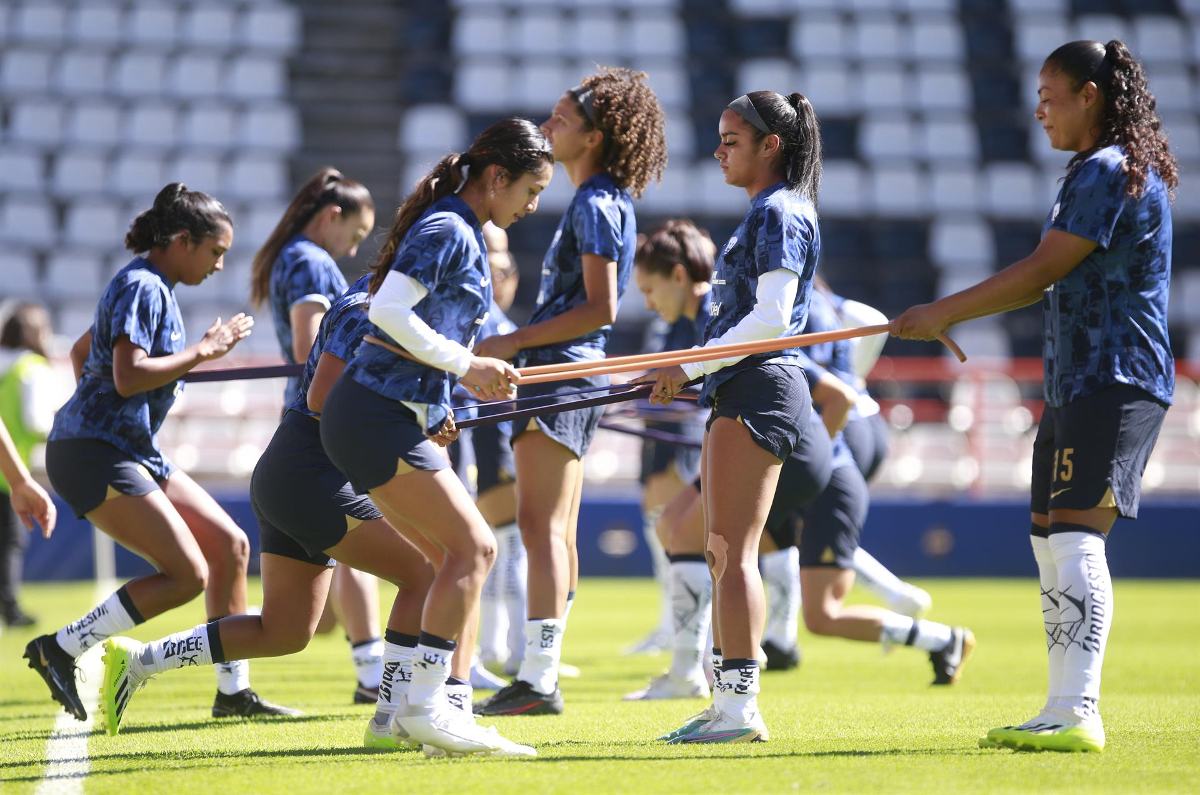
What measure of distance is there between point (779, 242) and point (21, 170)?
1596 cm

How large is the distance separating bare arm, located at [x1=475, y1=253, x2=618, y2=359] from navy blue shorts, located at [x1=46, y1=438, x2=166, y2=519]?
123 cm

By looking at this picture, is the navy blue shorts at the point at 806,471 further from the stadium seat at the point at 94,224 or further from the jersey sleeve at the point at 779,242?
the stadium seat at the point at 94,224

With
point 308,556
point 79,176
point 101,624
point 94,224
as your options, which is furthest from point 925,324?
point 79,176

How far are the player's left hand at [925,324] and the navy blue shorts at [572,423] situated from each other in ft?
3.98

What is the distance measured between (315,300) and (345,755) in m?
1.94

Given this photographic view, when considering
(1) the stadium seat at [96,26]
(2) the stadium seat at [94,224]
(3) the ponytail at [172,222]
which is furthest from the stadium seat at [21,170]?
(3) the ponytail at [172,222]

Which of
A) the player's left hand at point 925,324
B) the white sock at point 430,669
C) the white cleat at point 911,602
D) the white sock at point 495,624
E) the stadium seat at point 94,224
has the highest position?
the stadium seat at point 94,224

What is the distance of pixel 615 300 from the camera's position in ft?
16.2

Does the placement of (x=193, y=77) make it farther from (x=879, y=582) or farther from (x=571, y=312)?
(x=571, y=312)

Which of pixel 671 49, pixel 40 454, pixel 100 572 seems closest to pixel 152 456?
pixel 100 572

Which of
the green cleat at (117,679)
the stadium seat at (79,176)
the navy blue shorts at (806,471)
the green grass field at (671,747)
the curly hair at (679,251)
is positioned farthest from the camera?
the stadium seat at (79,176)

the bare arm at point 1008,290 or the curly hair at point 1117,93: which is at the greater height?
the curly hair at point 1117,93

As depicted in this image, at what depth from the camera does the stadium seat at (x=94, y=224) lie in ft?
56.9

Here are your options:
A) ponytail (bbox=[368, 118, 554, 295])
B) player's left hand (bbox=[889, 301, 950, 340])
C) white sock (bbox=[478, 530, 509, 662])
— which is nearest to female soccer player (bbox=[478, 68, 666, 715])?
ponytail (bbox=[368, 118, 554, 295])
